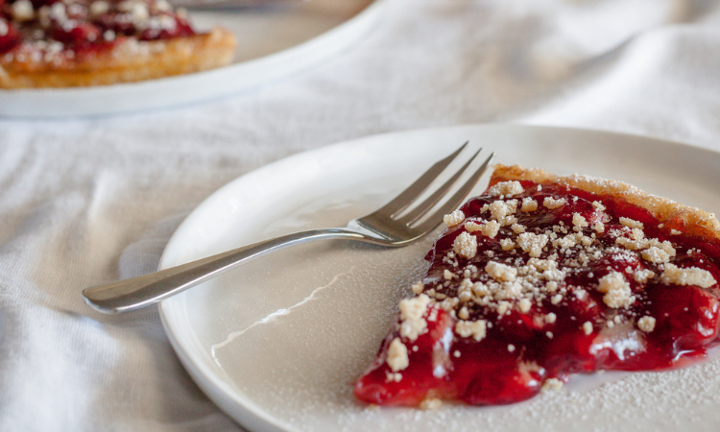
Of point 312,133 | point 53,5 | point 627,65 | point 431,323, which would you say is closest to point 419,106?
point 312,133

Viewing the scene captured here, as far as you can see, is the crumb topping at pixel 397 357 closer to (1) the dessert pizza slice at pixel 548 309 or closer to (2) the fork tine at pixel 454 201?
(1) the dessert pizza slice at pixel 548 309

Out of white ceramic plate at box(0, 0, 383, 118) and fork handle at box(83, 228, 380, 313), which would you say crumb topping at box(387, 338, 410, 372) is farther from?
white ceramic plate at box(0, 0, 383, 118)

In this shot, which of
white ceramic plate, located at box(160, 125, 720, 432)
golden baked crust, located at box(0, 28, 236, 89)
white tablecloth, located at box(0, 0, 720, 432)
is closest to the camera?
white ceramic plate, located at box(160, 125, 720, 432)

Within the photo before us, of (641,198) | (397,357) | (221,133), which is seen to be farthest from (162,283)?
(221,133)

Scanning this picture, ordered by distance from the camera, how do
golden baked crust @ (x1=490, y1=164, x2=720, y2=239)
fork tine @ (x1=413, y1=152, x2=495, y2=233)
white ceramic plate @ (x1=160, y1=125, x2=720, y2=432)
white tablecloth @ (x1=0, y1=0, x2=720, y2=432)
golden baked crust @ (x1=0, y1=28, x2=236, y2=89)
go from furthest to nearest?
golden baked crust @ (x1=0, y1=28, x2=236, y2=89) → fork tine @ (x1=413, y1=152, x2=495, y2=233) → golden baked crust @ (x1=490, y1=164, x2=720, y2=239) → white tablecloth @ (x1=0, y1=0, x2=720, y2=432) → white ceramic plate @ (x1=160, y1=125, x2=720, y2=432)

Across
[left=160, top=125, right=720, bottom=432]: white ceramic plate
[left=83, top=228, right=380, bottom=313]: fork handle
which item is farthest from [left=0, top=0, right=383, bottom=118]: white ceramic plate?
[left=83, top=228, right=380, bottom=313]: fork handle

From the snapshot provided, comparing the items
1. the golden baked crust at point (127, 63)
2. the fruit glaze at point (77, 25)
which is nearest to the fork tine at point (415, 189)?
the golden baked crust at point (127, 63)

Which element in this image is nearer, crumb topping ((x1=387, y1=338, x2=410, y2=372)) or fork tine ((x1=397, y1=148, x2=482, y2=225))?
crumb topping ((x1=387, y1=338, x2=410, y2=372))

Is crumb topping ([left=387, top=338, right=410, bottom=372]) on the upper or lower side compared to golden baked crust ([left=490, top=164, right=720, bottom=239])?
lower
